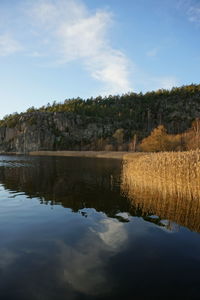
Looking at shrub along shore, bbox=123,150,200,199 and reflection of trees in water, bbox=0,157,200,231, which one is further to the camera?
shrub along shore, bbox=123,150,200,199

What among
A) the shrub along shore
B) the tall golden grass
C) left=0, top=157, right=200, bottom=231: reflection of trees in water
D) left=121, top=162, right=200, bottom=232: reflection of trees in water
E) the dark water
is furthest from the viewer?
the shrub along shore

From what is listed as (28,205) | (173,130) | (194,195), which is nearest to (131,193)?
(194,195)

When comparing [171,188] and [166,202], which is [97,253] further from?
[171,188]

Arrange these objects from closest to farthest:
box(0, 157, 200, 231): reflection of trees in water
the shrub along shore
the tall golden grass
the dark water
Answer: the dark water → box(0, 157, 200, 231): reflection of trees in water → the tall golden grass → the shrub along shore

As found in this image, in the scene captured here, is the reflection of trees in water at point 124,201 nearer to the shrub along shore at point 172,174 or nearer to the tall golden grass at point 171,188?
the tall golden grass at point 171,188

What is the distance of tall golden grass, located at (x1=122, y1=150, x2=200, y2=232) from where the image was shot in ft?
51.4

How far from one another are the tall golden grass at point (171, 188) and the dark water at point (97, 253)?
0.92 ft

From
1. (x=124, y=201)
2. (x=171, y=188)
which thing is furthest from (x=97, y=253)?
(x=171, y=188)

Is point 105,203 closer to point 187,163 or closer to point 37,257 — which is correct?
point 187,163

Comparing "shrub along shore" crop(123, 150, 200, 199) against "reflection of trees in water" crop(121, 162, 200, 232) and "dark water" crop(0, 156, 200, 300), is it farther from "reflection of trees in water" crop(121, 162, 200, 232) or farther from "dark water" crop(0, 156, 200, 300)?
"dark water" crop(0, 156, 200, 300)

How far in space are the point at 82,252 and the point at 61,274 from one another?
6.36 ft

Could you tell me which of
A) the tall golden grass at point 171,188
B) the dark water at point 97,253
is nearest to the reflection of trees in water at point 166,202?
the tall golden grass at point 171,188

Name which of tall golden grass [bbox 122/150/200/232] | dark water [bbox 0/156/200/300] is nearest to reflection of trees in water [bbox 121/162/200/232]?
tall golden grass [bbox 122/150/200/232]

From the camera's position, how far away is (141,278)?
27.2ft
